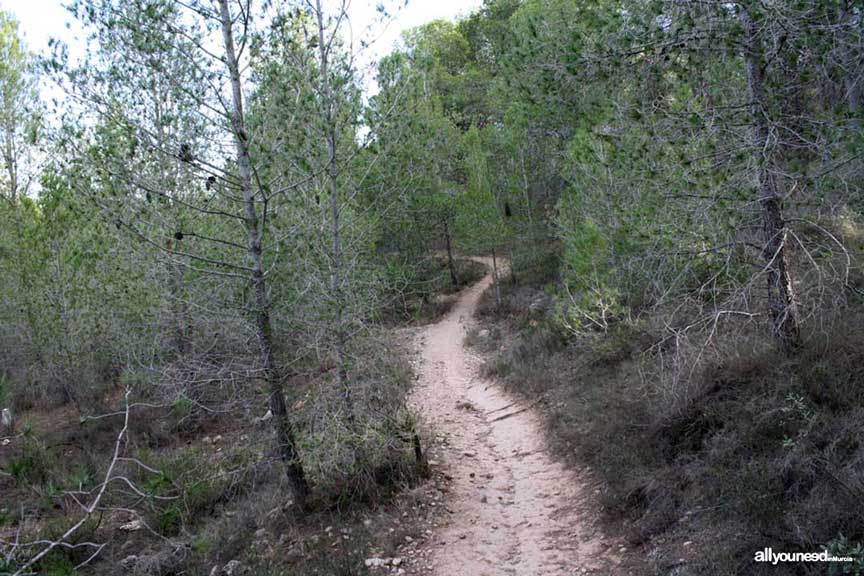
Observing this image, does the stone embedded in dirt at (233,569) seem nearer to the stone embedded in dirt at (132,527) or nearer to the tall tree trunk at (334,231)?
the tall tree trunk at (334,231)

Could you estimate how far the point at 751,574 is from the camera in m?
4.04

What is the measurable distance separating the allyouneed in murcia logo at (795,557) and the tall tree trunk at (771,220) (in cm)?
261

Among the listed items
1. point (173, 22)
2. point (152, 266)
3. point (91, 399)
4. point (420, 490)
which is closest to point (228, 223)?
point (152, 266)

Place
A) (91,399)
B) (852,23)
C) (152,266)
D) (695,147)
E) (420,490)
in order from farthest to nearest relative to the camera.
Result: (91,399), (152,266), (420,490), (695,147), (852,23)

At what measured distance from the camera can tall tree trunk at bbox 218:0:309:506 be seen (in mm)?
6074

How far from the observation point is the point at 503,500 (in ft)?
23.1

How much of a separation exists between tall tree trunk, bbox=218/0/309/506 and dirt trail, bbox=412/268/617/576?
1.95 m

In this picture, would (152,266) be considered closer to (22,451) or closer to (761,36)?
(22,451)

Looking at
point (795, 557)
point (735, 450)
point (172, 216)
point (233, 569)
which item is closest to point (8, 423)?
point (172, 216)

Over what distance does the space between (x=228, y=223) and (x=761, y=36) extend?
7103 millimetres

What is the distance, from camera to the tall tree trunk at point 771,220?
548 cm

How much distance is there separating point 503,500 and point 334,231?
4.04 m

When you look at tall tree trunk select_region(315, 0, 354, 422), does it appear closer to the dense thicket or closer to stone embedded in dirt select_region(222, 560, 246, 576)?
the dense thicket

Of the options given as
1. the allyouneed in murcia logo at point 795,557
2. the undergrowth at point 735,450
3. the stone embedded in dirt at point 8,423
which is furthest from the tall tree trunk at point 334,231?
the stone embedded in dirt at point 8,423
